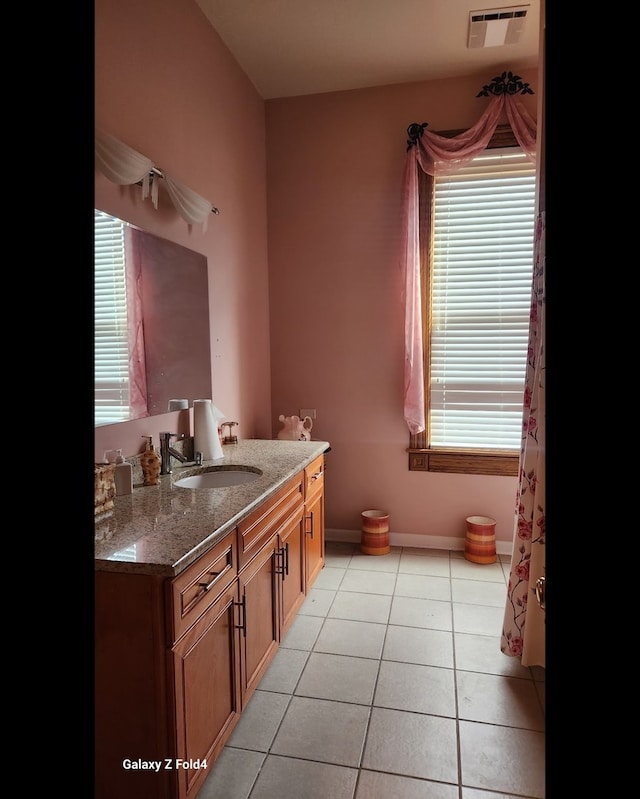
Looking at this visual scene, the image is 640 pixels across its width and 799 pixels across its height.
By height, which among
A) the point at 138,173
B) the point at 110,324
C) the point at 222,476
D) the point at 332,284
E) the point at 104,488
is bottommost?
the point at 222,476

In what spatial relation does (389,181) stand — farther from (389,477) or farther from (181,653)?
(181,653)

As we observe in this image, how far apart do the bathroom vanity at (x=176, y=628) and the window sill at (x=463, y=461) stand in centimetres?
176

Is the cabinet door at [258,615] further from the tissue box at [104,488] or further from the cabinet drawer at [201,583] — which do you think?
the tissue box at [104,488]

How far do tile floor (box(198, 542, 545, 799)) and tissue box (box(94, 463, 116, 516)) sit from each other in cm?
98

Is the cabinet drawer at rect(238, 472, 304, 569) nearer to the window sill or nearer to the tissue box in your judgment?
the tissue box

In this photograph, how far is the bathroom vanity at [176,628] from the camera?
143 centimetres

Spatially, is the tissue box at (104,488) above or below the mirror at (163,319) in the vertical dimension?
below

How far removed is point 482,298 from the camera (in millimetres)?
3594

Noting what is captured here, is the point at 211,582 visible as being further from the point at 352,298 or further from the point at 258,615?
the point at 352,298

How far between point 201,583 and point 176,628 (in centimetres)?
18

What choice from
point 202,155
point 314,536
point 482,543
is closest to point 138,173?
point 202,155

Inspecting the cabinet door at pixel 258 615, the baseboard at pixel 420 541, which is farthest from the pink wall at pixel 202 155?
the baseboard at pixel 420 541

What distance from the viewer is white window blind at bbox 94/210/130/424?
2018mm
